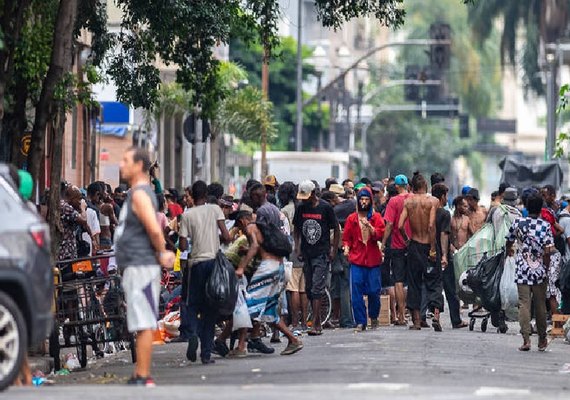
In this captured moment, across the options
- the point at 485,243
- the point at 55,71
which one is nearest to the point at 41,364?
the point at 55,71

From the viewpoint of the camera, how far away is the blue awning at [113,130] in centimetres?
3914

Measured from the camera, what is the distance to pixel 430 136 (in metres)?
107

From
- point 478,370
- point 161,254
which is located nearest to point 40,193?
point 478,370

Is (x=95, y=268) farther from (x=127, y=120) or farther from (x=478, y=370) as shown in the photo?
(x=127, y=120)

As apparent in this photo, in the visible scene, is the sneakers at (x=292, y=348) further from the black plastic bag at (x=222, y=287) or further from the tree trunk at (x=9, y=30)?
the tree trunk at (x=9, y=30)

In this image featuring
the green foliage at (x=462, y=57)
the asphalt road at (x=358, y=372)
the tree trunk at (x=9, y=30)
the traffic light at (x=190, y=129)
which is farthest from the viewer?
the green foliage at (x=462, y=57)

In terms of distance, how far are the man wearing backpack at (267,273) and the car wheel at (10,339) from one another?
579cm

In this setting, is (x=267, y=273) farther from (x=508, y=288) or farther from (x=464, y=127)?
(x=464, y=127)

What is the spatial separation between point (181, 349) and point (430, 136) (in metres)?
86.0

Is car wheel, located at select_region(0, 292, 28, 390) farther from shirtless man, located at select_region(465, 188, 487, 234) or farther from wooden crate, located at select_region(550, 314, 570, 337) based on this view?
shirtless man, located at select_region(465, 188, 487, 234)

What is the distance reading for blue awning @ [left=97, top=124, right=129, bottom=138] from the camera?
39.1m

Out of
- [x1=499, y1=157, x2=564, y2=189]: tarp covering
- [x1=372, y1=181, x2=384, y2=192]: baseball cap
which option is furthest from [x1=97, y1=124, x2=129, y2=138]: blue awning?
[x1=372, y1=181, x2=384, y2=192]: baseball cap

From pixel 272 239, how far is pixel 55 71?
9.79 ft

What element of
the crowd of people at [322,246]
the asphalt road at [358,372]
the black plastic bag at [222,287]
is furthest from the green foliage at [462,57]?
the black plastic bag at [222,287]
